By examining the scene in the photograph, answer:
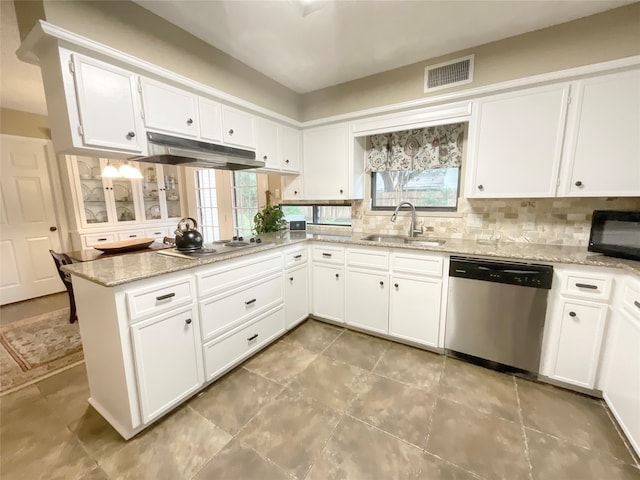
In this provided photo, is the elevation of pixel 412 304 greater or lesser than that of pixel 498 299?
lesser

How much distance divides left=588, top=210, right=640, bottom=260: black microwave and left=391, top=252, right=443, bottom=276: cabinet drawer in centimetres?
101

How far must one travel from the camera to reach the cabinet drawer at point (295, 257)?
2.51 m

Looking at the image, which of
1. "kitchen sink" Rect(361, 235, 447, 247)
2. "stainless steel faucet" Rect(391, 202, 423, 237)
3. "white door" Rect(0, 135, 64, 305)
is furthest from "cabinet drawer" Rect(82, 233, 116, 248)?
"stainless steel faucet" Rect(391, 202, 423, 237)

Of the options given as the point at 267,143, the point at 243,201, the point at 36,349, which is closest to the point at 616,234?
the point at 267,143

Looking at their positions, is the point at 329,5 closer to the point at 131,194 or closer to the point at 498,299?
the point at 498,299

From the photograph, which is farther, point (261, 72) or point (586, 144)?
point (261, 72)

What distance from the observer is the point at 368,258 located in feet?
8.06

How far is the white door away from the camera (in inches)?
134

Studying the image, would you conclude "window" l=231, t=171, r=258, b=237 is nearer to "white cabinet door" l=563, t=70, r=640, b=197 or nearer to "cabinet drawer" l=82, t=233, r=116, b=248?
"cabinet drawer" l=82, t=233, r=116, b=248

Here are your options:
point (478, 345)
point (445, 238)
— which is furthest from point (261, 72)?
point (478, 345)

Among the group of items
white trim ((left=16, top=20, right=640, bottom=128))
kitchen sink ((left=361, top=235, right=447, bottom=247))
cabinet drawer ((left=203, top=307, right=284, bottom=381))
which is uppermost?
white trim ((left=16, top=20, right=640, bottom=128))

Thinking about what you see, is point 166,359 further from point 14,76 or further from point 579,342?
point 14,76

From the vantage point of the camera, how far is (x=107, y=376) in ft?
5.08

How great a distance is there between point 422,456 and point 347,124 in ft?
9.09
